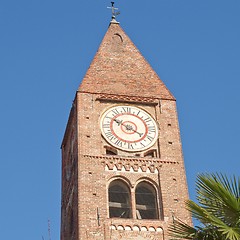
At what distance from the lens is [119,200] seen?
26.7 metres

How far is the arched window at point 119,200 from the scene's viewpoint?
2600 centimetres

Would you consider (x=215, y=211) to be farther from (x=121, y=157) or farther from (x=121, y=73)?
(x=121, y=73)

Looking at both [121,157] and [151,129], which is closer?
[121,157]

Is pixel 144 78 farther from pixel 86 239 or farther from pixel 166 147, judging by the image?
pixel 86 239

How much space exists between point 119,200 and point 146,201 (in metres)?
1.10

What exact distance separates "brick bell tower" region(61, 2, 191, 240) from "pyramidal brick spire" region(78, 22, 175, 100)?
0.05 metres

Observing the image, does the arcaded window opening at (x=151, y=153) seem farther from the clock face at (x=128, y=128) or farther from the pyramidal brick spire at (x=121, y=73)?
the pyramidal brick spire at (x=121, y=73)

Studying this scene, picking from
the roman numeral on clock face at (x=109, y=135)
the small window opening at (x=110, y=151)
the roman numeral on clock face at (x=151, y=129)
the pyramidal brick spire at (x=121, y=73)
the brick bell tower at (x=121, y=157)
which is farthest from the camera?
the pyramidal brick spire at (x=121, y=73)

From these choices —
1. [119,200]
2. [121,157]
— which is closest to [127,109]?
[121,157]

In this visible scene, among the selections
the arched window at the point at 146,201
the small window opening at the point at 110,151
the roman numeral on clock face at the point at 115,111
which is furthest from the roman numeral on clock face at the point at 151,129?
the arched window at the point at 146,201

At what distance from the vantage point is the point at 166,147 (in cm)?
2798

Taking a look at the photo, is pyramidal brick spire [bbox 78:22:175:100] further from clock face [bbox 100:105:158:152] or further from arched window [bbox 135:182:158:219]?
arched window [bbox 135:182:158:219]

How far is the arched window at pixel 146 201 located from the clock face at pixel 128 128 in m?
1.67

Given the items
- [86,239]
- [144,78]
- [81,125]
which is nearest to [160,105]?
[144,78]
